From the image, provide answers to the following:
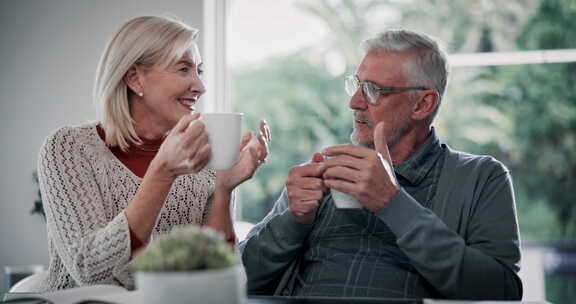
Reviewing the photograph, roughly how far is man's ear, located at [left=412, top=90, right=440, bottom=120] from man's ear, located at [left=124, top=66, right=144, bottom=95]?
0.82 meters

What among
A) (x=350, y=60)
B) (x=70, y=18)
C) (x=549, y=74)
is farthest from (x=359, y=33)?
(x=70, y=18)

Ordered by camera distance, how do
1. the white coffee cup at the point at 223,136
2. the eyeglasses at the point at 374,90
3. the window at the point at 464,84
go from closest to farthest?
the white coffee cup at the point at 223,136
the eyeglasses at the point at 374,90
the window at the point at 464,84

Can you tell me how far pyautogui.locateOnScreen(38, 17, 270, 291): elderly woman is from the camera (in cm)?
124

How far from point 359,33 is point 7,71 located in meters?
6.27

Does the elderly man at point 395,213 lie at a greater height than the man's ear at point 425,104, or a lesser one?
lesser

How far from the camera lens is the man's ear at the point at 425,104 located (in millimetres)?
1733

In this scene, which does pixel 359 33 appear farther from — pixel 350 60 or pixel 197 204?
pixel 197 204

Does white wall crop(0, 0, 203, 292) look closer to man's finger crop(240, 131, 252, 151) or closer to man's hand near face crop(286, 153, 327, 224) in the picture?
man's finger crop(240, 131, 252, 151)

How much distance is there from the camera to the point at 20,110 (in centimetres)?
334

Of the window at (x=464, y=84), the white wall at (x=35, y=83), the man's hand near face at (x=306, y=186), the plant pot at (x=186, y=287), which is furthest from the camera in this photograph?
the window at (x=464, y=84)

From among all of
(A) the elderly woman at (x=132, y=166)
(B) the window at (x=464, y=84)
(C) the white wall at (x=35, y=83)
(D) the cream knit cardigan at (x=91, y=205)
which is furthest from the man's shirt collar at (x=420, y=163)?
(B) the window at (x=464, y=84)

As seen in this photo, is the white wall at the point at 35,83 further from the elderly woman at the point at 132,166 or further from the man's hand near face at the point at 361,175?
the man's hand near face at the point at 361,175

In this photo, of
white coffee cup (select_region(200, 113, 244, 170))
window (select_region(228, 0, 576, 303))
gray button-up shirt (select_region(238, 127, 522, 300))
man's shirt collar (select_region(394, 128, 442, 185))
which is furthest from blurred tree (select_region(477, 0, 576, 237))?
white coffee cup (select_region(200, 113, 244, 170))

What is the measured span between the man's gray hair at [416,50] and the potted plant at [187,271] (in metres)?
1.13
